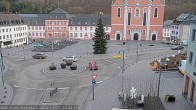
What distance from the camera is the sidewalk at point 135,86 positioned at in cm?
2005

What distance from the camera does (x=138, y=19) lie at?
67375 millimetres

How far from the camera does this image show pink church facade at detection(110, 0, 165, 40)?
66.6m

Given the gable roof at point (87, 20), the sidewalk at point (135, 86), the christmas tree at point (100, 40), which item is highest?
the gable roof at point (87, 20)

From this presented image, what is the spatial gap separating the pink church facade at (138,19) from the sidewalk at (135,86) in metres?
→ 34.4

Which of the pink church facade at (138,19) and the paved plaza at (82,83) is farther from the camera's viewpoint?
the pink church facade at (138,19)

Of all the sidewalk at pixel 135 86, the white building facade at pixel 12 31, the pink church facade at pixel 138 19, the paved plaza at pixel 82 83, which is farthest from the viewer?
the pink church facade at pixel 138 19

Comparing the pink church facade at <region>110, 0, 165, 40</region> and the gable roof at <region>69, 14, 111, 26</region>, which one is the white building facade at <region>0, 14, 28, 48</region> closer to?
the gable roof at <region>69, 14, 111, 26</region>

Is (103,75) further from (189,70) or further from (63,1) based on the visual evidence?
(63,1)

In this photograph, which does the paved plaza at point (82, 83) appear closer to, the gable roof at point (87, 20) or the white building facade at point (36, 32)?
the gable roof at point (87, 20)

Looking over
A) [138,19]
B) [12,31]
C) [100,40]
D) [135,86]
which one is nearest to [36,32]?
[12,31]

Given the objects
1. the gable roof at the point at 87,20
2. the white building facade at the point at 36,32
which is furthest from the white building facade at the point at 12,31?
the gable roof at the point at 87,20

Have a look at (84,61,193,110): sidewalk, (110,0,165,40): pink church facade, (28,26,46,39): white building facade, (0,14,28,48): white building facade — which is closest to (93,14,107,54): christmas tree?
(84,61,193,110): sidewalk

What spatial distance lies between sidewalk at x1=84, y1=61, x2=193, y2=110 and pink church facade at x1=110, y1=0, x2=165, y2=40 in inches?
1354

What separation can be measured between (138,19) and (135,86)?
45.5m
